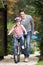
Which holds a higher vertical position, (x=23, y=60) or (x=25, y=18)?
(x=25, y=18)

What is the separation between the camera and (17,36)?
10.6 metres

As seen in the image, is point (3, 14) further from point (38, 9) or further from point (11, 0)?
point (11, 0)

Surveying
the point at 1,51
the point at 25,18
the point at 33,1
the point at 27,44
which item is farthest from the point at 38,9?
the point at 1,51

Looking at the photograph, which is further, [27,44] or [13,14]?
[13,14]

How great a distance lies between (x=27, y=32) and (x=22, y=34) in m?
0.17

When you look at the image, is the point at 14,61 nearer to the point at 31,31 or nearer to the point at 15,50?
the point at 15,50

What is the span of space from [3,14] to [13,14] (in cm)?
788

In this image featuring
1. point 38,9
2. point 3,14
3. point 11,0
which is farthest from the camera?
point 11,0

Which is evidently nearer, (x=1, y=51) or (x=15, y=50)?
(x=15, y=50)

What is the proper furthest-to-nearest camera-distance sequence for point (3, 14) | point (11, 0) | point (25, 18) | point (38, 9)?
point (11, 0) < point (3, 14) < point (25, 18) < point (38, 9)

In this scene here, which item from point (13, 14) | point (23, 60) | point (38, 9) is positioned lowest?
point (13, 14)

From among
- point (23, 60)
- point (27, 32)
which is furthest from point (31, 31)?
point (23, 60)

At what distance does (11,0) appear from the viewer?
1883cm

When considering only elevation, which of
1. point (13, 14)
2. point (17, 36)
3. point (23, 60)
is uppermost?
point (17, 36)
